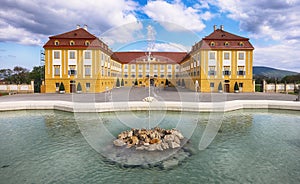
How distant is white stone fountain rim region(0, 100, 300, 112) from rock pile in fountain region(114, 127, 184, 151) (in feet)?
17.9

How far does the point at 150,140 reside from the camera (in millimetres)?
8148

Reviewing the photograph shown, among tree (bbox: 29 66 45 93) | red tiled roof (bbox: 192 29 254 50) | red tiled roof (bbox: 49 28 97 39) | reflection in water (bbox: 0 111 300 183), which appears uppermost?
red tiled roof (bbox: 49 28 97 39)

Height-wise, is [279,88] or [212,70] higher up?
[212,70]

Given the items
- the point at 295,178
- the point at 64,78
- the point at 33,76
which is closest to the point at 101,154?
the point at 295,178

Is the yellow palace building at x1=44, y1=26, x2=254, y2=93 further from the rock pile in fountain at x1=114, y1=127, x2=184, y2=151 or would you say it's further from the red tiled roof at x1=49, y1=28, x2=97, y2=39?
the rock pile in fountain at x1=114, y1=127, x2=184, y2=151

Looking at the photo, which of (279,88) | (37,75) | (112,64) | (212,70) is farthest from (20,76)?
(279,88)

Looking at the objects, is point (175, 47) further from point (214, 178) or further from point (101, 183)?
point (101, 183)

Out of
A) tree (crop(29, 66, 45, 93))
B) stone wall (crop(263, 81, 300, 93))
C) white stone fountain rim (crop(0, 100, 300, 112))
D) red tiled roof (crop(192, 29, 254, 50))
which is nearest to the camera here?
white stone fountain rim (crop(0, 100, 300, 112))

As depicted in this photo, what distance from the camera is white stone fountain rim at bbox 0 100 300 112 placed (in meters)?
15.0

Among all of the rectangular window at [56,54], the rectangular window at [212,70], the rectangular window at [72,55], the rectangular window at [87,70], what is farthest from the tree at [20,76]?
the rectangular window at [212,70]

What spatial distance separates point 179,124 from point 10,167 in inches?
332

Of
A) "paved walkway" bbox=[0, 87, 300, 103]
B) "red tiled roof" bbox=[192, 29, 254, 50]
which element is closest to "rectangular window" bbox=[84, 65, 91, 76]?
"paved walkway" bbox=[0, 87, 300, 103]

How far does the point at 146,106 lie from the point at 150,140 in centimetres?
769

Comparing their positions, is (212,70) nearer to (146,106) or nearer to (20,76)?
(146,106)
